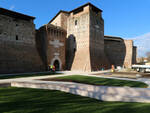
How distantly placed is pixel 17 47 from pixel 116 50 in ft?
99.6

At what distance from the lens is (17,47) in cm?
2047

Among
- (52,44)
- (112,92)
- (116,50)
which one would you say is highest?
(52,44)

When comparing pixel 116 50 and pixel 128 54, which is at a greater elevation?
pixel 116 50

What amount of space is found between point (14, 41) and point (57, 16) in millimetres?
17395

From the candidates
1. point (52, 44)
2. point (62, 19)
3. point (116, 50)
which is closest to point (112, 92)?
point (52, 44)

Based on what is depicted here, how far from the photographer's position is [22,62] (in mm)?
20484

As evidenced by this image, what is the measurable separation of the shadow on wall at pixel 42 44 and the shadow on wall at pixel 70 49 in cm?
643

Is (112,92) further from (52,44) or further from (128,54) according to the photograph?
(128,54)

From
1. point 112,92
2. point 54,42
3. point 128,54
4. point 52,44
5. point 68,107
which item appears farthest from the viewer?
point 128,54

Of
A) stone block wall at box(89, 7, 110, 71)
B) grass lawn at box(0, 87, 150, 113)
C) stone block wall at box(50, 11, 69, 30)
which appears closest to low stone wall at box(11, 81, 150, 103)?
grass lawn at box(0, 87, 150, 113)

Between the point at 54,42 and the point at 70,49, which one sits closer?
the point at 54,42

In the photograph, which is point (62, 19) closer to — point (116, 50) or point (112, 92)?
point (116, 50)

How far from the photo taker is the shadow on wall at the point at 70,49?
27.2 metres

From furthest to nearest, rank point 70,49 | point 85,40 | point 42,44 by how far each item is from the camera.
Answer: point 70,49
point 42,44
point 85,40
